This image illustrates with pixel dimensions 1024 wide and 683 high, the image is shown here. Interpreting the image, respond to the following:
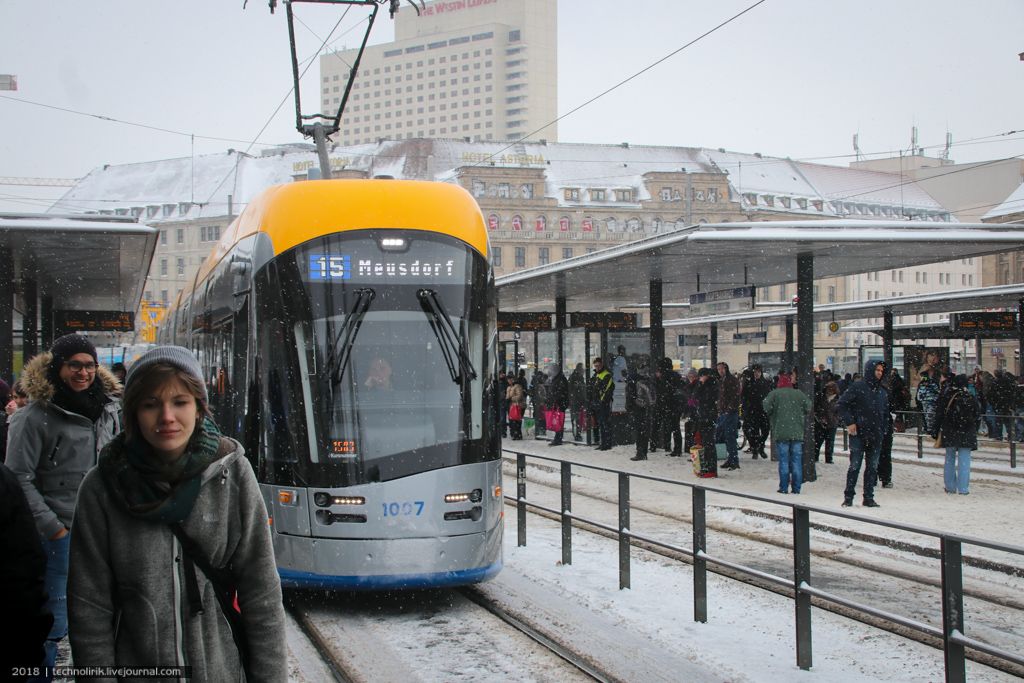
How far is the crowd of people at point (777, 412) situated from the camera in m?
14.2

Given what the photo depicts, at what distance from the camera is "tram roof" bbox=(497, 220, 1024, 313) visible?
51.6ft

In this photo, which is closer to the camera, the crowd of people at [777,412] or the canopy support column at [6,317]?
the crowd of people at [777,412]

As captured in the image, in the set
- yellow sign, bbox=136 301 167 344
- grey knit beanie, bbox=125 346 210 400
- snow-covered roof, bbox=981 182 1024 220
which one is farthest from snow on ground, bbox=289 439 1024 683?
snow-covered roof, bbox=981 182 1024 220

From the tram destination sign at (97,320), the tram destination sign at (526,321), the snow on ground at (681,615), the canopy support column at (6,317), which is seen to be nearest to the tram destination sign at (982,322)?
the tram destination sign at (526,321)

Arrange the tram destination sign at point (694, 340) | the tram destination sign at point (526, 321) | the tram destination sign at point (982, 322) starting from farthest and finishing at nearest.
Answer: the tram destination sign at point (694, 340) → the tram destination sign at point (982, 322) → the tram destination sign at point (526, 321)

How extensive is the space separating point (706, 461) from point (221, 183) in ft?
257

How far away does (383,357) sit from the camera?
8.20 metres

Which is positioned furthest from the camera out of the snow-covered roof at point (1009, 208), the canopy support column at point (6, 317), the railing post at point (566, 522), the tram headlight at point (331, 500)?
the snow-covered roof at point (1009, 208)

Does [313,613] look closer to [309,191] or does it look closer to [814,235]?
[309,191]

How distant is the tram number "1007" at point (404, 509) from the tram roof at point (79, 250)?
8.76 meters

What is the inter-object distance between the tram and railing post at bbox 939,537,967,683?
3.74 metres

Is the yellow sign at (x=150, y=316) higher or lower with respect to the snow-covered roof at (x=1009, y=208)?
lower

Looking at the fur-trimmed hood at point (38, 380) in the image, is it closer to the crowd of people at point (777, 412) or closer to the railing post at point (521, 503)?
the railing post at point (521, 503)

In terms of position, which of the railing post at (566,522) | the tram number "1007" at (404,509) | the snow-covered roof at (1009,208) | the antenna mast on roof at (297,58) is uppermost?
the snow-covered roof at (1009,208)
